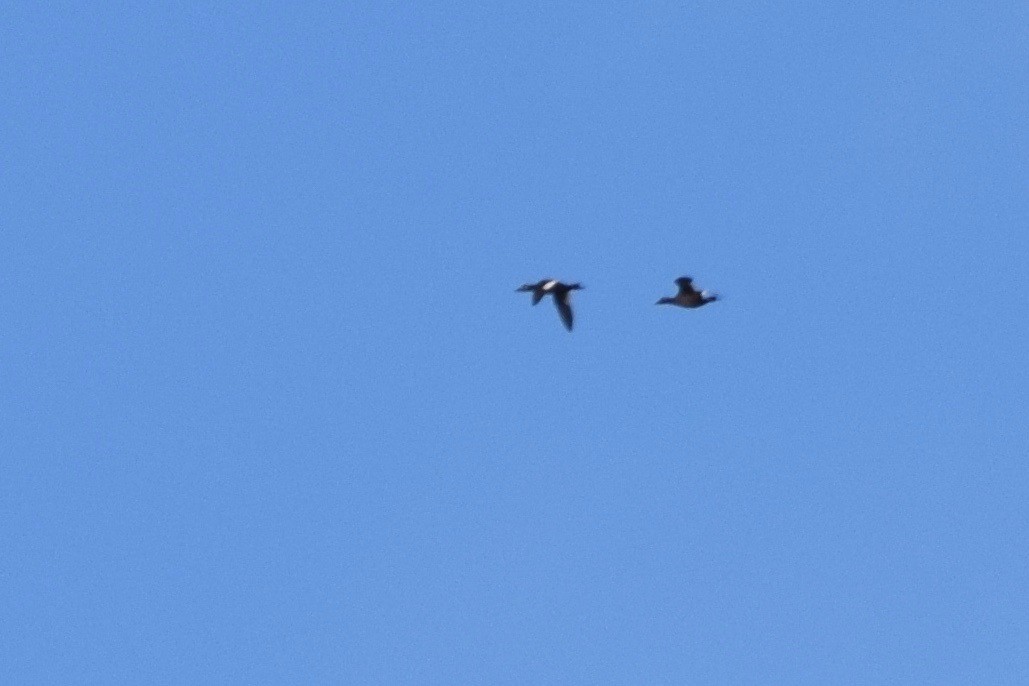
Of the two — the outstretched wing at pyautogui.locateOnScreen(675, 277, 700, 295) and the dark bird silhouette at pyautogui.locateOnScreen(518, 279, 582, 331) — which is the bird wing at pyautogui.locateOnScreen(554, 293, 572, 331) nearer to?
the dark bird silhouette at pyautogui.locateOnScreen(518, 279, 582, 331)

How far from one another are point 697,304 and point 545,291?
487 centimetres

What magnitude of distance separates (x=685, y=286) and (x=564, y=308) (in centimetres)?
453

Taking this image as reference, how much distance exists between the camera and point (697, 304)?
71.8m

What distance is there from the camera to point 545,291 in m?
74.1

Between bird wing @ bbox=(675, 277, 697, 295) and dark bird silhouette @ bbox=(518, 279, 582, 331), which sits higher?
dark bird silhouette @ bbox=(518, 279, 582, 331)

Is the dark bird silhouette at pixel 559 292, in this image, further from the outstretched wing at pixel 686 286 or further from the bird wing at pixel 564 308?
the outstretched wing at pixel 686 286

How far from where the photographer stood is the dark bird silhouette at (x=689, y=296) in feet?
232

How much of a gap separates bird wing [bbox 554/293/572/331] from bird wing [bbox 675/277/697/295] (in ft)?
12.9

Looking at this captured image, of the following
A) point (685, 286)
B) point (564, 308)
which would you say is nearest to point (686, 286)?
point (685, 286)

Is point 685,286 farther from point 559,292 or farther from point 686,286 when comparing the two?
point 559,292

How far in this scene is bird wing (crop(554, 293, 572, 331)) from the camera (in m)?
73.8

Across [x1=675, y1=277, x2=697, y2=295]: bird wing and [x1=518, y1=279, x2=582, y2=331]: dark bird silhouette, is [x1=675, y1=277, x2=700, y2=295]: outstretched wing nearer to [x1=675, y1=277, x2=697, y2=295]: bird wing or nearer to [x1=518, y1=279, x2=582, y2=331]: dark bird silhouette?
[x1=675, y1=277, x2=697, y2=295]: bird wing

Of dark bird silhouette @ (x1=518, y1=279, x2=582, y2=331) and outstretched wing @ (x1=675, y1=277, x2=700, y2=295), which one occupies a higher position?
dark bird silhouette @ (x1=518, y1=279, x2=582, y2=331)

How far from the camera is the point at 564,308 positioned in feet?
243
